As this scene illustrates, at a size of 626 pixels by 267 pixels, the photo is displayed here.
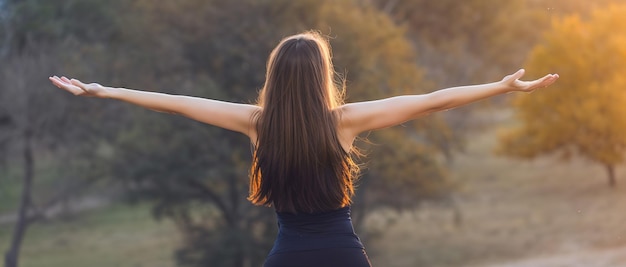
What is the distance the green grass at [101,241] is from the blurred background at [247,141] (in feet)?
0.32

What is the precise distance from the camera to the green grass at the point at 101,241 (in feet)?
87.8

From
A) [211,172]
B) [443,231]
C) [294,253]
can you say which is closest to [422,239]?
[443,231]

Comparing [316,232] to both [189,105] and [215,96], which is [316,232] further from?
[215,96]

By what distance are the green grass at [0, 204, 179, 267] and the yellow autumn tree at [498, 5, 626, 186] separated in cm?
1246

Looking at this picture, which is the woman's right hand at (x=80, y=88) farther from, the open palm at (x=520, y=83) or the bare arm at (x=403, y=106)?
the open palm at (x=520, y=83)

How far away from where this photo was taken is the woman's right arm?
3.10m

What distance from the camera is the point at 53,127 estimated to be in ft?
75.5

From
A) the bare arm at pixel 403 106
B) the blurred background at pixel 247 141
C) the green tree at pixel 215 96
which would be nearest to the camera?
the bare arm at pixel 403 106

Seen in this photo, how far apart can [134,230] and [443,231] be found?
10.6m

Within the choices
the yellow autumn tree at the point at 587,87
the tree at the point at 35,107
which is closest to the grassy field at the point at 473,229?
the yellow autumn tree at the point at 587,87

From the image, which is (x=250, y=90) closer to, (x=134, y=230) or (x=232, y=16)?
(x=232, y=16)

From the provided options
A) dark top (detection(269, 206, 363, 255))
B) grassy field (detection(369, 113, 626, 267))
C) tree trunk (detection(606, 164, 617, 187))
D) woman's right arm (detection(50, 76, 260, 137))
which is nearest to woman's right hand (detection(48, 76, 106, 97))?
woman's right arm (detection(50, 76, 260, 137))

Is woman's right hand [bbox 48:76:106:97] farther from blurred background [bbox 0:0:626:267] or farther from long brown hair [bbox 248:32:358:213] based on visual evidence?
blurred background [bbox 0:0:626:267]

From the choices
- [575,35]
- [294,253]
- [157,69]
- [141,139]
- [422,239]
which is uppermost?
[575,35]
